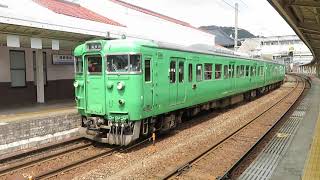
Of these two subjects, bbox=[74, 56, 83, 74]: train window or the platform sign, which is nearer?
bbox=[74, 56, 83, 74]: train window

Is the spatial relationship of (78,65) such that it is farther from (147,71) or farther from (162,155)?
(162,155)

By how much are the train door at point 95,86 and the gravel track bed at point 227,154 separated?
126 inches

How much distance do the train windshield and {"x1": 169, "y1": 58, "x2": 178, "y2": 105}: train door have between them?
188 cm

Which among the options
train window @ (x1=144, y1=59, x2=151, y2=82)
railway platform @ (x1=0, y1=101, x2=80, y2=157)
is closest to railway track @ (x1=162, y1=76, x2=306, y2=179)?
train window @ (x1=144, y1=59, x2=151, y2=82)

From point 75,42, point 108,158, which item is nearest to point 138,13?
point 75,42

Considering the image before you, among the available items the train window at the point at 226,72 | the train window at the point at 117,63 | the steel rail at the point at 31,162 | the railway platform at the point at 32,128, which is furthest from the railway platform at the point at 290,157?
the railway platform at the point at 32,128

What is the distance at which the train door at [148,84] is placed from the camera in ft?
33.4

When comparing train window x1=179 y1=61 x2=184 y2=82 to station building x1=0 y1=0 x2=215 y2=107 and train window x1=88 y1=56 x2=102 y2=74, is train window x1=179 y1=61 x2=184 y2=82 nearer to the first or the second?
station building x1=0 y1=0 x2=215 y2=107

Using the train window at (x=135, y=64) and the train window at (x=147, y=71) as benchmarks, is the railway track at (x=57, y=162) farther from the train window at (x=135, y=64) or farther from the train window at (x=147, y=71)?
the train window at (x=135, y=64)

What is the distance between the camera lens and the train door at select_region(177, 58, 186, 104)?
1217 centimetres

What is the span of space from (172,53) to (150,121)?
231cm

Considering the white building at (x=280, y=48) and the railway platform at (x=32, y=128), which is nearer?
the railway platform at (x=32, y=128)

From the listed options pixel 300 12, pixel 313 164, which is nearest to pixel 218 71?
pixel 300 12

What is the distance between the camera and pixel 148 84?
10336mm
